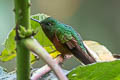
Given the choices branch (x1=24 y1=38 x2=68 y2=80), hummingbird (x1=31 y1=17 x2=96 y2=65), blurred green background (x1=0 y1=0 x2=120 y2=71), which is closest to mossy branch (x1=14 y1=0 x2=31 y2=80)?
branch (x1=24 y1=38 x2=68 y2=80)

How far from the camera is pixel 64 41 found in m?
0.49

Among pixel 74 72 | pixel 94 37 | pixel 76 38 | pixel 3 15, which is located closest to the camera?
pixel 74 72

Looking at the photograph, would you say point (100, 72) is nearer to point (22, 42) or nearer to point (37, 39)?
point (22, 42)

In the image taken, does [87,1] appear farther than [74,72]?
Yes

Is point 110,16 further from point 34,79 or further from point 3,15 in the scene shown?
point 34,79

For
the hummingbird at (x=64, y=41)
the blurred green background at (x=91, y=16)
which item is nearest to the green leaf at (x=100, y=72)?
the hummingbird at (x=64, y=41)

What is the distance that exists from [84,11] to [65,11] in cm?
31

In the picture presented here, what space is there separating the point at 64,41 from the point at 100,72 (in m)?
0.13

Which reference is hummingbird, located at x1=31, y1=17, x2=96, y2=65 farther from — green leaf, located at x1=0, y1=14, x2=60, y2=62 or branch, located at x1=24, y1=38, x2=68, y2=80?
branch, located at x1=24, y1=38, x2=68, y2=80

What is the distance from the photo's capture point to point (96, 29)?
3.36m

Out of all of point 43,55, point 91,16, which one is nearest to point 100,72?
point 43,55

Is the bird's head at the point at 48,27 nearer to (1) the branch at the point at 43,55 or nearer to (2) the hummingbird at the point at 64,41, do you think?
(2) the hummingbird at the point at 64,41

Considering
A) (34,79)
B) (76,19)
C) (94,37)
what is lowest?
(94,37)

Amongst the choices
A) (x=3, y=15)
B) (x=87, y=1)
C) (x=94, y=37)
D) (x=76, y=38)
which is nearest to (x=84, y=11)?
(x=87, y=1)
